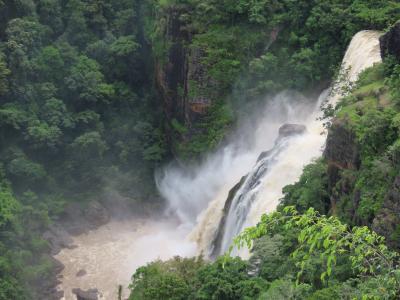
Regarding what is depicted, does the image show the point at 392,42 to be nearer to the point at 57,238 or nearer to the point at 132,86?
the point at 57,238

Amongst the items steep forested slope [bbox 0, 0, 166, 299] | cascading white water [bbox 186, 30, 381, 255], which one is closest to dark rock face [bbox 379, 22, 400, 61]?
cascading white water [bbox 186, 30, 381, 255]

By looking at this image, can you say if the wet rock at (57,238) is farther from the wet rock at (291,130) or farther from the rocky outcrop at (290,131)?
the wet rock at (291,130)

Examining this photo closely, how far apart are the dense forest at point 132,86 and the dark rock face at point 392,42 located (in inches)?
7.5

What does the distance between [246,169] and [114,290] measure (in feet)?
26.4

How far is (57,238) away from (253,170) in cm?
1168

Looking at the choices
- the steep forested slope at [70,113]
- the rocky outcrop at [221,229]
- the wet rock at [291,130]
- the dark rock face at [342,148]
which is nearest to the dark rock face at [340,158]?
the dark rock face at [342,148]

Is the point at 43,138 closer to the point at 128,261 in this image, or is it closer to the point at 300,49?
the point at 128,261

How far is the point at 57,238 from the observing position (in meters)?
29.7

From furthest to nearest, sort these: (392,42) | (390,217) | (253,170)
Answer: (253,170)
(392,42)
(390,217)

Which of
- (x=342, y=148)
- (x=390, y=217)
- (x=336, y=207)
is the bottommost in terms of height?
(x=390, y=217)

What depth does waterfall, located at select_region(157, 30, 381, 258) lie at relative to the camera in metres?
21.9

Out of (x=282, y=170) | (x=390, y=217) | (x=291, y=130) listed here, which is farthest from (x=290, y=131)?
(x=390, y=217)

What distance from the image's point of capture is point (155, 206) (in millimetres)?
32531

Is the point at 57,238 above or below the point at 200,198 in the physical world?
below
